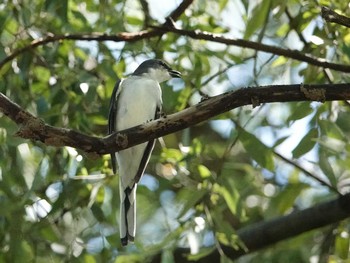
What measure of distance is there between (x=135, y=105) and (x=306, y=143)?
947 millimetres

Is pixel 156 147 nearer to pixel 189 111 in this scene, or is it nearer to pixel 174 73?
pixel 174 73

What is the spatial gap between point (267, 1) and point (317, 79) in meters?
0.56

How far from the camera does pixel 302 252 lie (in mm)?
4598

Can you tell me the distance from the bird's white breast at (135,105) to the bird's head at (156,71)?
14 centimetres

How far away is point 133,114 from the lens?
14.5 feet

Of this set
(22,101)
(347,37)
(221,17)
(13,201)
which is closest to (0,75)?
(22,101)

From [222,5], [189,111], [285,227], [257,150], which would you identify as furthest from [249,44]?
[189,111]

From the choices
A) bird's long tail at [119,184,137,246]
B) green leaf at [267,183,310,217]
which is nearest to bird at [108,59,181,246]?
bird's long tail at [119,184,137,246]

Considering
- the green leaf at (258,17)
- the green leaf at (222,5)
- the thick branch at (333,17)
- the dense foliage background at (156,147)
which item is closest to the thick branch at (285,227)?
the dense foliage background at (156,147)

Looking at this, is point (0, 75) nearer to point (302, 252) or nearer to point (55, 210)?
point (55, 210)

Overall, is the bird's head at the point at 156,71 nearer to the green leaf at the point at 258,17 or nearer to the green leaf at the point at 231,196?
the green leaf at the point at 258,17

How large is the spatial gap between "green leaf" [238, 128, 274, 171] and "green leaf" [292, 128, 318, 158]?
17 cm

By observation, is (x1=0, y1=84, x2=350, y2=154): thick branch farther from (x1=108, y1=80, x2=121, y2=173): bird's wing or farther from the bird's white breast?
the bird's white breast

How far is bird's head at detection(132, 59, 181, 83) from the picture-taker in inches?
178
